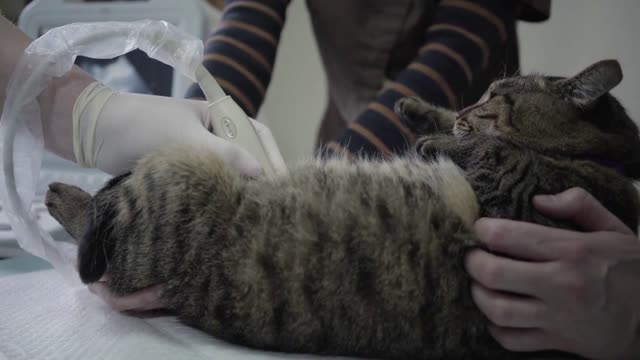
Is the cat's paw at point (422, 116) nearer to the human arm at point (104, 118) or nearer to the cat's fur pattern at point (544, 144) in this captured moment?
the cat's fur pattern at point (544, 144)

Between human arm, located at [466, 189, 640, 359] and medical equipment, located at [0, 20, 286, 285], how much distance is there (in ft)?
1.16

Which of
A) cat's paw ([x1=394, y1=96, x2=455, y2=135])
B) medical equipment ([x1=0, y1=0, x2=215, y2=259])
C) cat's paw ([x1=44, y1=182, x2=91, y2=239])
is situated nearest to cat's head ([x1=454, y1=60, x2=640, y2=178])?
cat's paw ([x1=394, y1=96, x2=455, y2=135])

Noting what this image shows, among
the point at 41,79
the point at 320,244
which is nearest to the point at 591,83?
the point at 320,244

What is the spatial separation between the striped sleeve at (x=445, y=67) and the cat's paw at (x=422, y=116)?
2 cm

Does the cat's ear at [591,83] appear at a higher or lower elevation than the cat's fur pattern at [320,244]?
higher

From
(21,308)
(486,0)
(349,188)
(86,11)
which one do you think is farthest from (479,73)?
(86,11)

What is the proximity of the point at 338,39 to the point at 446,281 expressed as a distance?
0.99 m

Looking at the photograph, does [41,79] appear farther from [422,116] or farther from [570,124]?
[570,124]

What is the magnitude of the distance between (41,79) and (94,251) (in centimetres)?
31

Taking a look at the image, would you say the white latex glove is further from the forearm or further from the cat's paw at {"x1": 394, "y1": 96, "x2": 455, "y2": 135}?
the cat's paw at {"x1": 394, "y1": 96, "x2": 455, "y2": 135}

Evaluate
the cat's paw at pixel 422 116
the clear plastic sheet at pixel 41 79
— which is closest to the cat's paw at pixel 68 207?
the clear plastic sheet at pixel 41 79

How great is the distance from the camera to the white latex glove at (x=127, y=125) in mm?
853

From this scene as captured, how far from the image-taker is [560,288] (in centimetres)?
62

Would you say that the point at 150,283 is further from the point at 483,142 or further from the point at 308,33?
the point at 308,33
